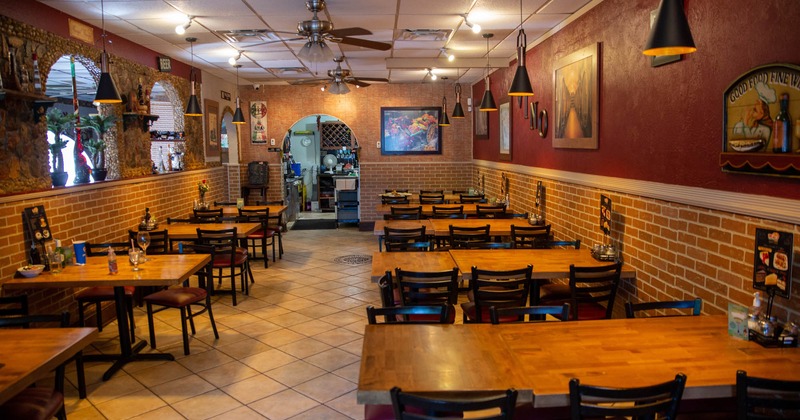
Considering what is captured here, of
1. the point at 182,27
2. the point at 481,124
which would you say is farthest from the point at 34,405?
the point at 481,124

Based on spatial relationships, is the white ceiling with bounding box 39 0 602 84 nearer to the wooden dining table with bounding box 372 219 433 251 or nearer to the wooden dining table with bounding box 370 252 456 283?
the wooden dining table with bounding box 372 219 433 251

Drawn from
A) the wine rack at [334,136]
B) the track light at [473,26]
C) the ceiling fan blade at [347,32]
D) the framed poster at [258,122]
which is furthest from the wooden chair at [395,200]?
the wine rack at [334,136]

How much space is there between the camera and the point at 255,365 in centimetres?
501

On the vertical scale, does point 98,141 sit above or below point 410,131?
below

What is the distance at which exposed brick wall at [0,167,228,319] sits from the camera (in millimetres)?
5023

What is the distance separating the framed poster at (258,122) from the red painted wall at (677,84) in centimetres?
801

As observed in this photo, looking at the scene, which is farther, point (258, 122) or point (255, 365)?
point (258, 122)

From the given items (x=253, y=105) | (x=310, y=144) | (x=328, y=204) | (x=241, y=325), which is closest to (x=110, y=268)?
(x=241, y=325)

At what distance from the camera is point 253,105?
13188mm

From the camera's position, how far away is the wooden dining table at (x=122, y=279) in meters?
4.53

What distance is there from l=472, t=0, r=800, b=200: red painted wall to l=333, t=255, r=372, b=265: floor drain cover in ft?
12.5

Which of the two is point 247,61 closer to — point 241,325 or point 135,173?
point 135,173

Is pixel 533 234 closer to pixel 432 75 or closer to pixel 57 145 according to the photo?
pixel 57 145

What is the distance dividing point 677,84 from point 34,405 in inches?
185
